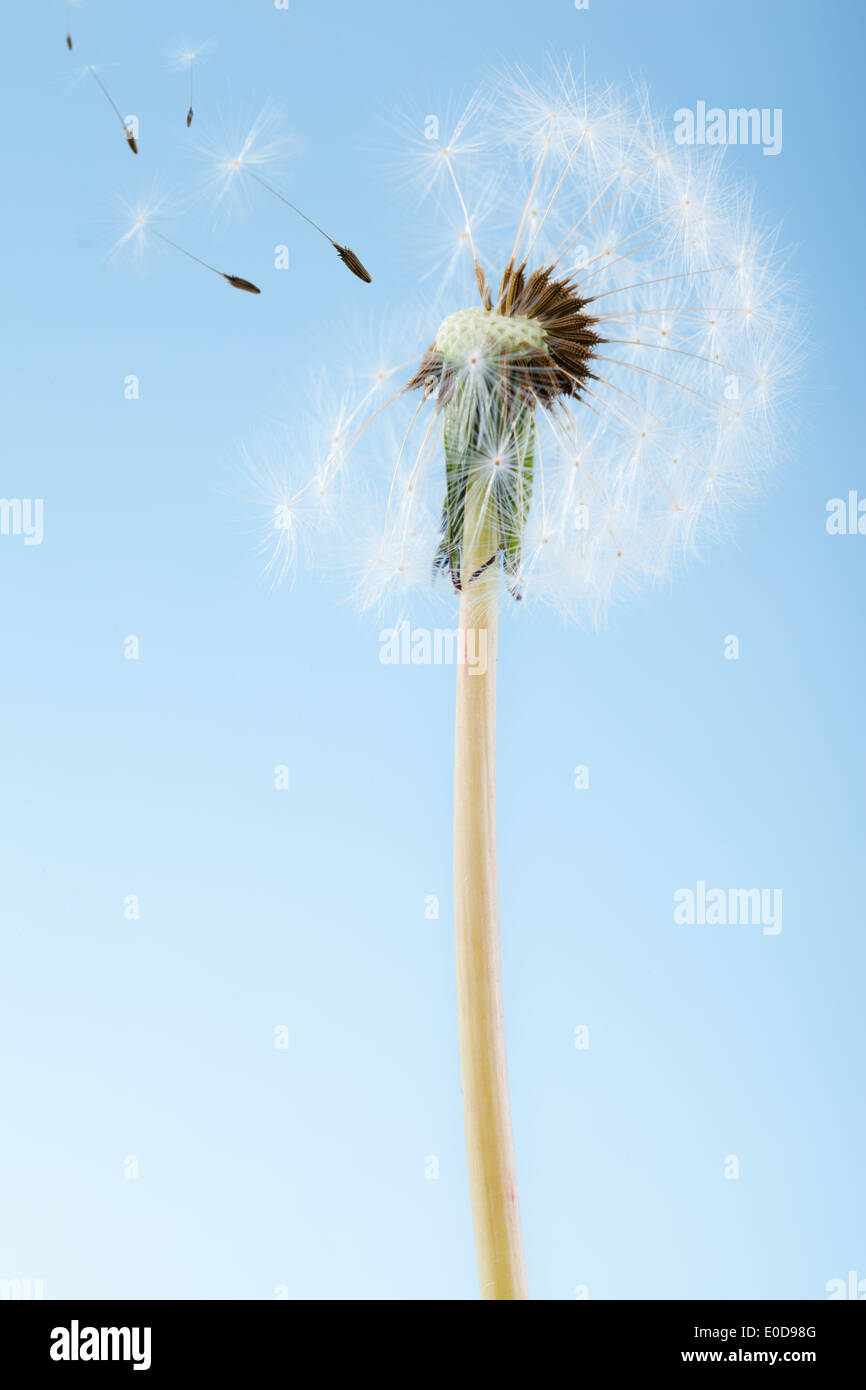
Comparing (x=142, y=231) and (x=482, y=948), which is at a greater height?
(x=142, y=231)

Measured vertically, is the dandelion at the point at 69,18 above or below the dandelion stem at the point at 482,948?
above

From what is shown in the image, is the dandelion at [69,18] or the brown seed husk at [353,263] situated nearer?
the brown seed husk at [353,263]

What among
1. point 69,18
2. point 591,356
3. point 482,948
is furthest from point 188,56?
point 482,948

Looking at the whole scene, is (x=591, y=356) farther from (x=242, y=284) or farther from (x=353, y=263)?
(x=242, y=284)

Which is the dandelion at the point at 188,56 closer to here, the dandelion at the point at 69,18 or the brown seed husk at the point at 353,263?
the dandelion at the point at 69,18

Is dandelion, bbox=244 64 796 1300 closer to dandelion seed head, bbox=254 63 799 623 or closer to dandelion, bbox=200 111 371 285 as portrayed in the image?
dandelion seed head, bbox=254 63 799 623

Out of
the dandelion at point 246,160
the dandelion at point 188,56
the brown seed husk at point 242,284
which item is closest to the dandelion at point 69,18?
the dandelion at point 188,56
